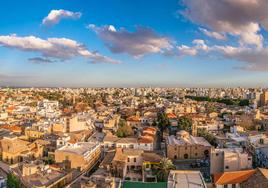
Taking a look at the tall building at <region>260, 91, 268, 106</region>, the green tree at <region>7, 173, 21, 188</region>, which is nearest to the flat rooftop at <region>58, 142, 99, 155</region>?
the green tree at <region>7, 173, 21, 188</region>

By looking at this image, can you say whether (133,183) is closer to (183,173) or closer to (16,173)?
(183,173)

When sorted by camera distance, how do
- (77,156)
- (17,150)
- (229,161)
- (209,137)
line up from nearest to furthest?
(229,161)
(77,156)
(17,150)
(209,137)

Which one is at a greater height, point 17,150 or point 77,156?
point 77,156

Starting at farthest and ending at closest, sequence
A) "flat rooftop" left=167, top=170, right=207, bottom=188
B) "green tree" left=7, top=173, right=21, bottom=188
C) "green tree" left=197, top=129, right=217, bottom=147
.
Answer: "green tree" left=197, top=129, right=217, bottom=147 < "green tree" left=7, top=173, right=21, bottom=188 < "flat rooftop" left=167, top=170, right=207, bottom=188

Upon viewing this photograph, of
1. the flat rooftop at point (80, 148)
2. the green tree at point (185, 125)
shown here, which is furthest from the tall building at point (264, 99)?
the flat rooftop at point (80, 148)

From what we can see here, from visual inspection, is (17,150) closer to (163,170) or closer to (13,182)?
(13,182)

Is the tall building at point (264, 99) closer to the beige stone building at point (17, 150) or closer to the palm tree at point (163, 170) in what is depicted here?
the beige stone building at point (17, 150)

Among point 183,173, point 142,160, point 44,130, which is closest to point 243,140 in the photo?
point 142,160

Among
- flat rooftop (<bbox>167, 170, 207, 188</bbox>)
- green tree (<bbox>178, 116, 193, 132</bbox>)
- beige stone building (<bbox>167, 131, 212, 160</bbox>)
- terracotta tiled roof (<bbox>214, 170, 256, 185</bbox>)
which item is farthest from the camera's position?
green tree (<bbox>178, 116, 193, 132</bbox>)

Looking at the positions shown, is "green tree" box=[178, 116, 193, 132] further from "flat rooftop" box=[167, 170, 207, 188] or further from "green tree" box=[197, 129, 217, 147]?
"flat rooftop" box=[167, 170, 207, 188]

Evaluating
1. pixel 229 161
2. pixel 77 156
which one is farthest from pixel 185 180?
pixel 77 156

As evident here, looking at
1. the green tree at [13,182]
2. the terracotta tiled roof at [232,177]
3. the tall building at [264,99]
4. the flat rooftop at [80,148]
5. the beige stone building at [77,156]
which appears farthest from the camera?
the tall building at [264,99]

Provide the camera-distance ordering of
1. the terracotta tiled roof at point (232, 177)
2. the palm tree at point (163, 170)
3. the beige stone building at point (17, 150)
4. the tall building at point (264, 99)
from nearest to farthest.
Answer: the terracotta tiled roof at point (232, 177), the palm tree at point (163, 170), the beige stone building at point (17, 150), the tall building at point (264, 99)
